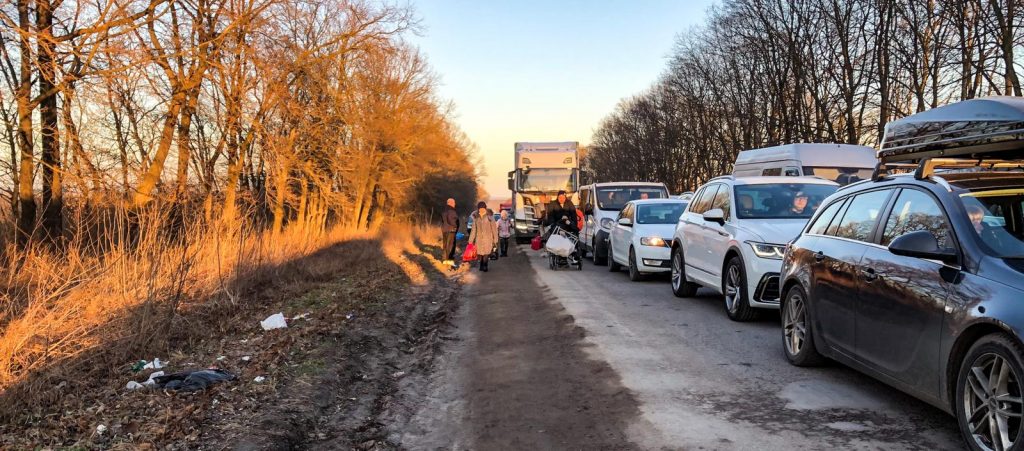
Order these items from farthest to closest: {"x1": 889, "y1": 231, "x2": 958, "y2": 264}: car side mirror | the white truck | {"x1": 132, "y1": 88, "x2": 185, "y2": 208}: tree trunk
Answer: the white truck, {"x1": 132, "y1": 88, "x2": 185, "y2": 208}: tree trunk, {"x1": 889, "y1": 231, "x2": 958, "y2": 264}: car side mirror


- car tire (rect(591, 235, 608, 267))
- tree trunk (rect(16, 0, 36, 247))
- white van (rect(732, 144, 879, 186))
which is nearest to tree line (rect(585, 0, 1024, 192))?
white van (rect(732, 144, 879, 186))

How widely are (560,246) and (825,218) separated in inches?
400

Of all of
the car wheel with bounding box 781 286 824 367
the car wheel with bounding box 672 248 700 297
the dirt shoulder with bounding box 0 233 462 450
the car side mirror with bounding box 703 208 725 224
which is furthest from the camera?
the car wheel with bounding box 672 248 700 297

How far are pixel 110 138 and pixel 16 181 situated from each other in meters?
2.02

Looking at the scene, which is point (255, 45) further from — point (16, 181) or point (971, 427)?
point (971, 427)

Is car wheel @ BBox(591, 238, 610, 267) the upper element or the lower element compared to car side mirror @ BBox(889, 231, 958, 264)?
lower

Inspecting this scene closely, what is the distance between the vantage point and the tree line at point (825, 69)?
79.0 ft

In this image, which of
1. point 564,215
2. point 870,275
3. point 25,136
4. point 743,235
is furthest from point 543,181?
point 870,275

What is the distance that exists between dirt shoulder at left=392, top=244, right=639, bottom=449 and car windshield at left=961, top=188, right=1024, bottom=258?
230 centimetres

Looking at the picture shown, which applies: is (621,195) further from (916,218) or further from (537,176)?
(916,218)

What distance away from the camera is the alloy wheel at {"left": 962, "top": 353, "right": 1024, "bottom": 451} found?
11.8ft

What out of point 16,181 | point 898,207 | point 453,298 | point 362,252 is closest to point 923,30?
point 362,252

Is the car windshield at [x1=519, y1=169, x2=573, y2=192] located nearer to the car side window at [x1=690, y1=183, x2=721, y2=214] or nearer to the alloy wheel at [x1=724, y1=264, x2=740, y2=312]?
the car side window at [x1=690, y1=183, x2=721, y2=214]

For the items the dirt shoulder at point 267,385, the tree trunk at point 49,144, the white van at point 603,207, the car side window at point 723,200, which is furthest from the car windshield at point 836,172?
the tree trunk at point 49,144
